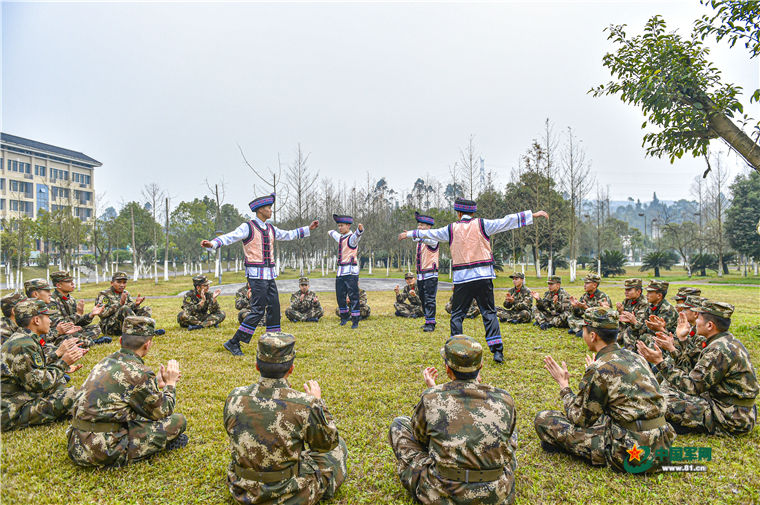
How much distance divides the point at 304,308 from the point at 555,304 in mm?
6354

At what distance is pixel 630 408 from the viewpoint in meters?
3.11

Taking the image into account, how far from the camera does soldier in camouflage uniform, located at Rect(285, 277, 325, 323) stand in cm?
1084

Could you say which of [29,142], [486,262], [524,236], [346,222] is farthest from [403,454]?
[29,142]

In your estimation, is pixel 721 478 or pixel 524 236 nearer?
pixel 721 478

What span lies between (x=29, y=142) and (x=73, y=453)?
6189 centimetres

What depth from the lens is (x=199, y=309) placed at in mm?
9656

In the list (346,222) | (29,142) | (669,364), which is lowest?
(669,364)

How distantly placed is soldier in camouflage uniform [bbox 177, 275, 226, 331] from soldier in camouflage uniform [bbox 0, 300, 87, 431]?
17.1 feet

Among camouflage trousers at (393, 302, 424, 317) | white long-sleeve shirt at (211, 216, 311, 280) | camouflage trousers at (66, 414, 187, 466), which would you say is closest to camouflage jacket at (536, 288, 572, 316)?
camouflage trousers at (393, 302, 424, 317)

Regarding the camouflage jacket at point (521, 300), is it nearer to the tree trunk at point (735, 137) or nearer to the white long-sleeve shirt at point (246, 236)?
the tree trunk at point (735, 137)

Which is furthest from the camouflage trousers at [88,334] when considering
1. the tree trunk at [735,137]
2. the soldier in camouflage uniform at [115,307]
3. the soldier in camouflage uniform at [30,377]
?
the tree trunk at [735,137]

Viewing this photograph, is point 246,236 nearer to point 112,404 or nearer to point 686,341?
point 112,404

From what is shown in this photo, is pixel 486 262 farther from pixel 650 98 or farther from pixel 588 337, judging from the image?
pixel 650 98

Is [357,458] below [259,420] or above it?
below
